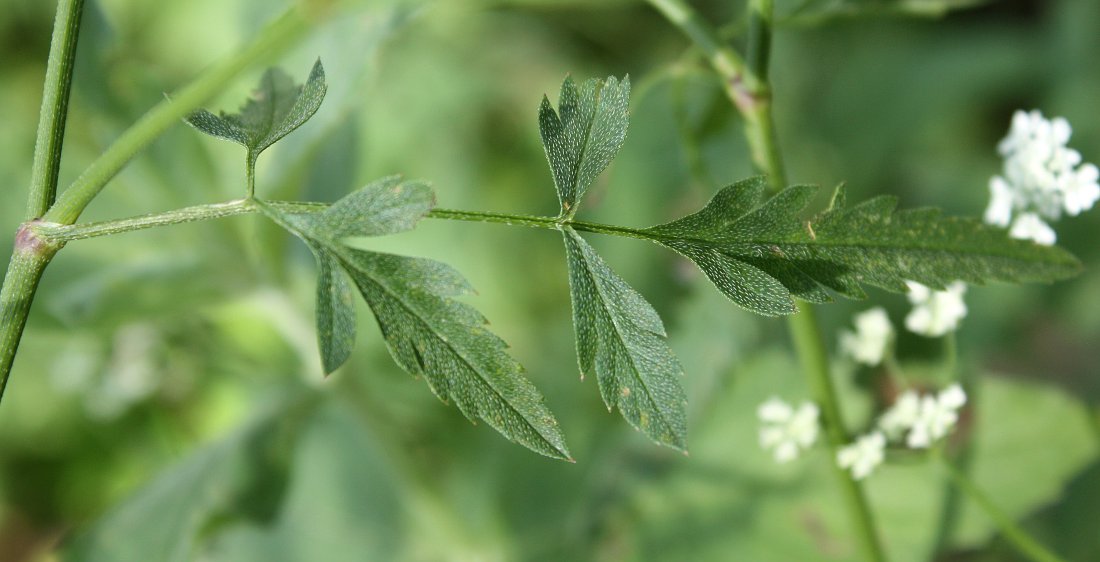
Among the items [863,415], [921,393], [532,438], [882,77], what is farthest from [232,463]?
[882,77]

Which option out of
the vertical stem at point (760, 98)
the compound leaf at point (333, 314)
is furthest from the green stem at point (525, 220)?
the vertical stem at point (760, 98)

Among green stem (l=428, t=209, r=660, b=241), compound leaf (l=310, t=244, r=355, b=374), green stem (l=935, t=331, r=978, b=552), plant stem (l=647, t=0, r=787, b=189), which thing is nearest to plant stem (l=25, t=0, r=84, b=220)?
compound leaf (l=310, t=244, r=355, b=374)

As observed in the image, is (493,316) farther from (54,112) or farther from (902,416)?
(54,112)

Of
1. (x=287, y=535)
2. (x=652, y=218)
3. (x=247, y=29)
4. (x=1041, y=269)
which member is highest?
(x=247, y=29)

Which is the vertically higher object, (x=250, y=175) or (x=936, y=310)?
(x=250, y=175)

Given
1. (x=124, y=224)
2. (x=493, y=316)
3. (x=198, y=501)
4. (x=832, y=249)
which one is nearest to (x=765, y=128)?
(x=832, y=249)

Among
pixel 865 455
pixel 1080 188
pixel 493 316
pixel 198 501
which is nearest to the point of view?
pixel 1080 188

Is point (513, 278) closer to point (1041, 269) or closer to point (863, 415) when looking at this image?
point (863, 415)
